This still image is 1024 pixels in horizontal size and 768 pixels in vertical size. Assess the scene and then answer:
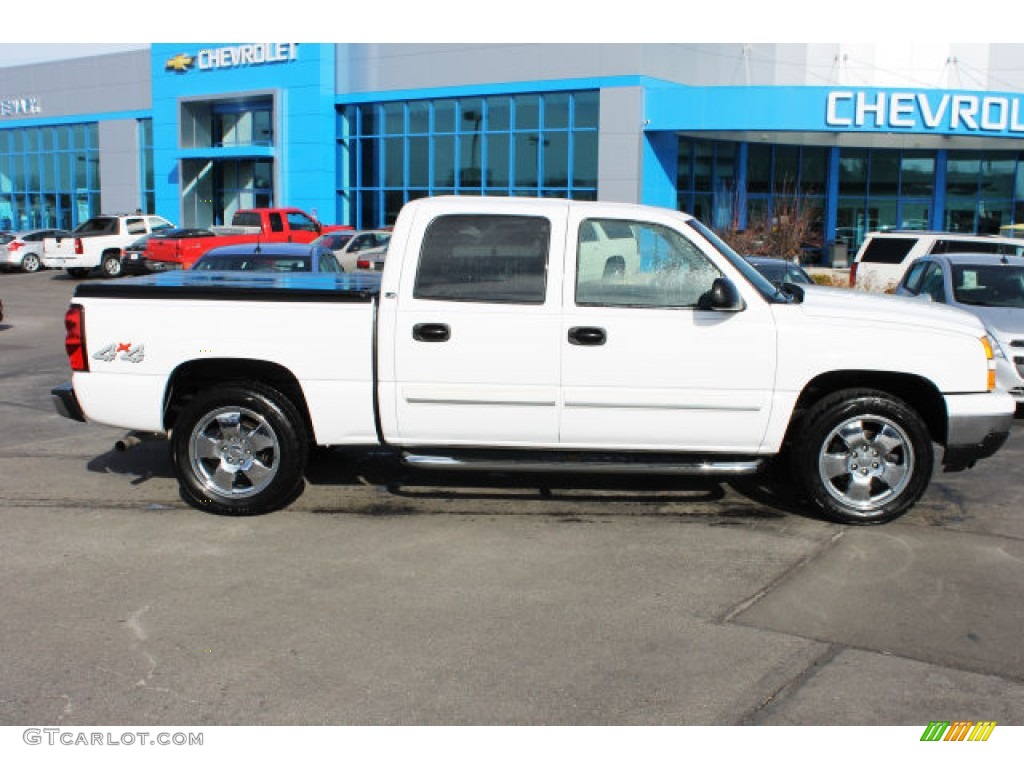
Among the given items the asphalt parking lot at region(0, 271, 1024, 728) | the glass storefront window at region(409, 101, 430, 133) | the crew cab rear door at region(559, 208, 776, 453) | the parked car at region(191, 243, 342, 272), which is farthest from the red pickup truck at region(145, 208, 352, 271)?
the crew cab rear door at region(559, 208, 776, 453)

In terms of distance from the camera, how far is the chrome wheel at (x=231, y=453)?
6551mm

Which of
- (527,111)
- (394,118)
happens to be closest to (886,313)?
(527,111)

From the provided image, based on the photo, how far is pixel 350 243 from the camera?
26562 mm

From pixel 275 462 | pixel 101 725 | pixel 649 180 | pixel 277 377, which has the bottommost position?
pixel 101 725

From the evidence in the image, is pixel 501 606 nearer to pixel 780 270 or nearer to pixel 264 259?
pixel 264 259

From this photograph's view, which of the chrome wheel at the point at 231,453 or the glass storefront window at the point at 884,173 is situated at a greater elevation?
the glass storefront window at the point at 884,173

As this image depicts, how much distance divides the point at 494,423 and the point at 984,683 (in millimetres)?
3088

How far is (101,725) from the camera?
3.84 metres

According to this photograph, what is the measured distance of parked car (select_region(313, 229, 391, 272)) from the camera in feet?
85.7

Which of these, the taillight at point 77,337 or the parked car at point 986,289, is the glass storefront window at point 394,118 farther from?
the taillight at point 77,337

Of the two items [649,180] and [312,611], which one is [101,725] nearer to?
[312,611]

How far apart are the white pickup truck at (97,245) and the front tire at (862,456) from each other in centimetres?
2882

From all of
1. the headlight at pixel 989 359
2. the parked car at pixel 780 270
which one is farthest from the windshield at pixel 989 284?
the headlight at pixel 989 359

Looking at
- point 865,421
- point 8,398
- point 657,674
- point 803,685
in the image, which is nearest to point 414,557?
point 657,674
